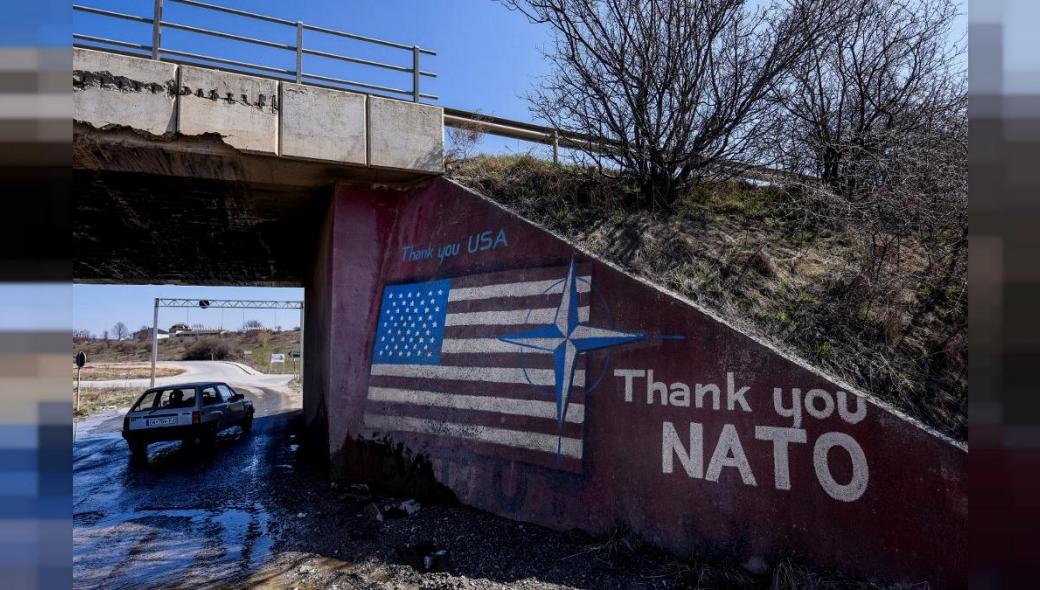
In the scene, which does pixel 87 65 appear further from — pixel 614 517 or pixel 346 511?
pixel 614 517

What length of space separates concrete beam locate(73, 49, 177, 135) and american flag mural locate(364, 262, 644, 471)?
4176 millimetres

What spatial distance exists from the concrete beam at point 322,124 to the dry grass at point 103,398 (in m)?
18.7

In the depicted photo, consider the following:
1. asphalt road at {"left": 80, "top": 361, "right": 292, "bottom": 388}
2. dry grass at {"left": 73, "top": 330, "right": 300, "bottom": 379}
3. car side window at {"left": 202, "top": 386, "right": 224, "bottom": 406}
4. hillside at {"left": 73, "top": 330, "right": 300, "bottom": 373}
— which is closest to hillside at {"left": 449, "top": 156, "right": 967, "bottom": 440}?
car side window at {"left": 202, "top": 386, "right": 224, "bottom": 406}

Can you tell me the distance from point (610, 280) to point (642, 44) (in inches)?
161

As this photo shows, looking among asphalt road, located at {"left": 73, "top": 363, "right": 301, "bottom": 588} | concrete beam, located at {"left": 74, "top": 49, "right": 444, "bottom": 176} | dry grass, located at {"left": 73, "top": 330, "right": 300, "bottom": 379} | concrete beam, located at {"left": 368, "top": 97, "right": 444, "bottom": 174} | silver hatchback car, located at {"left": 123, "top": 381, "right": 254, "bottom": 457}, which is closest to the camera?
asphalt road, located at {"left": 73, "top": 363, "right": 301, "bottom": 588}

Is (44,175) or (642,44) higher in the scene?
(642,44)

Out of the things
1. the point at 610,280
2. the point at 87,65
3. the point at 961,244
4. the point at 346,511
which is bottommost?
the point at 346,511

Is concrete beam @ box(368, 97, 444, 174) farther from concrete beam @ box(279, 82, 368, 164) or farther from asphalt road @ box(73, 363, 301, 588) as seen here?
asphalt road @ box(73, 363, 301, 588)

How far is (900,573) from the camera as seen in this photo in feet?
11.8

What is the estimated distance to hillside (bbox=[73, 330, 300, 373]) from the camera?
64225 millimetres

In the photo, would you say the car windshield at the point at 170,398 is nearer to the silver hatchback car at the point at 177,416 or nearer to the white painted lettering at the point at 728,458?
the silver hatchback car at the point at 177,416

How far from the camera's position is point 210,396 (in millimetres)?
12789

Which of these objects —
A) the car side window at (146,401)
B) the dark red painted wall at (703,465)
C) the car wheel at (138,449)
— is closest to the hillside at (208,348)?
the car side window at (146,401)

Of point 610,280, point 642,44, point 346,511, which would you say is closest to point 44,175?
point 610,280
